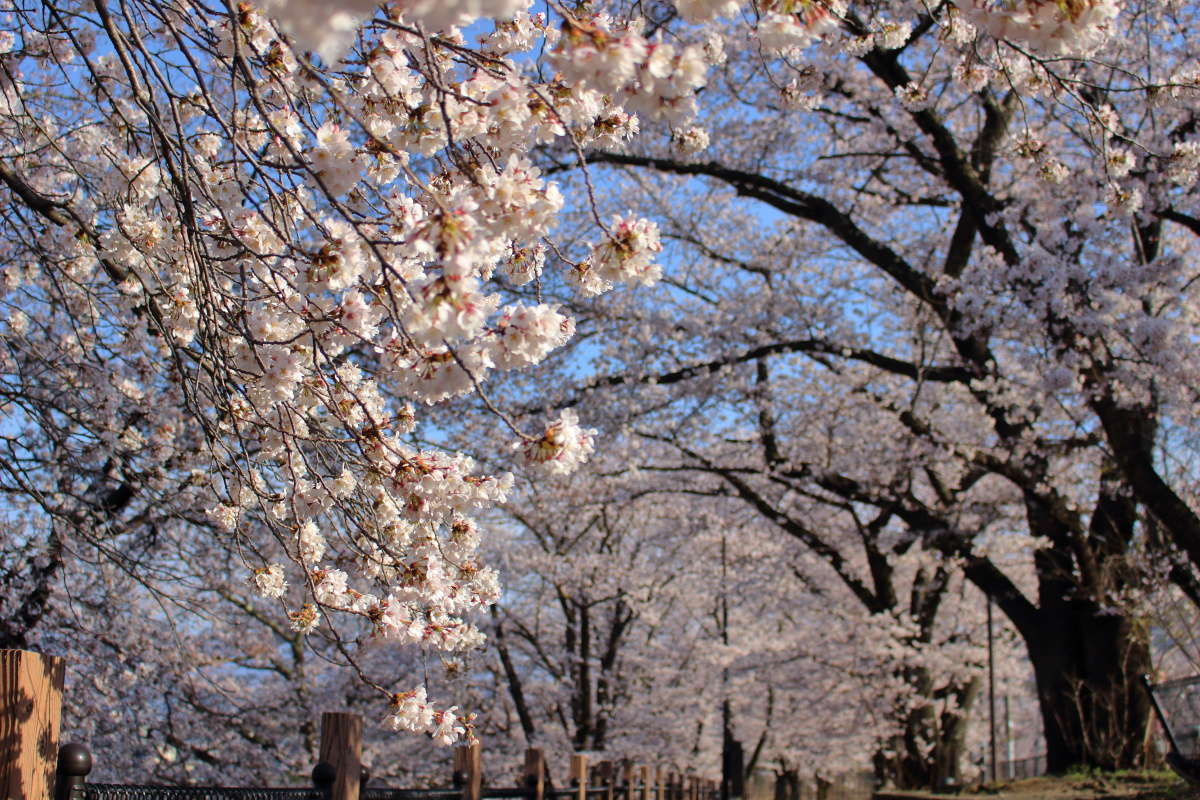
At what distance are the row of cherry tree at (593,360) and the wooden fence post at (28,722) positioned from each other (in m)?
0.78

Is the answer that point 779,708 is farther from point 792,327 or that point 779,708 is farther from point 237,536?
point 237,536

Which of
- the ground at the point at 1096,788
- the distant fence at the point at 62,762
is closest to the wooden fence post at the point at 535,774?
the distant fence at the point at 62,762

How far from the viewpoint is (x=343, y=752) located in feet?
10.3

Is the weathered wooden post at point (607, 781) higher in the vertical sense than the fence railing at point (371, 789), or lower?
lower

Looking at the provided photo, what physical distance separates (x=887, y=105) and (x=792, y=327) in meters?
2.45

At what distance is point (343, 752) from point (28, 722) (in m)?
1.31

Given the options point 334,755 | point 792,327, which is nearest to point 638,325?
point 792,327

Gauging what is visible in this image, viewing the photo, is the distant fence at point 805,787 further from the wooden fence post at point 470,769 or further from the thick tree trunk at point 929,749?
the wooden fence post at point 470,769

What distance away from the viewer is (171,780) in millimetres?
8672

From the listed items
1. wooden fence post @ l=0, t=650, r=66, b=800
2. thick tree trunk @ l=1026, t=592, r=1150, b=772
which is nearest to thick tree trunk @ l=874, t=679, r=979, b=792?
thick tree trunk @ l=1026, t=592, r=1150, b=772

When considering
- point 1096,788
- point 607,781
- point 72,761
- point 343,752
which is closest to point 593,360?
point 607,781

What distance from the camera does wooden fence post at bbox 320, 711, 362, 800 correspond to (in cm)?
312

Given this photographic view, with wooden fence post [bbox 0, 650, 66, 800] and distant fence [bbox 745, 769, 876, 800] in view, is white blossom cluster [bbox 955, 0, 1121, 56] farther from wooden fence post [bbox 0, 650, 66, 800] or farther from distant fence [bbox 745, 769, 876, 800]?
distant fence [bbox 745, 769, 876, 800]

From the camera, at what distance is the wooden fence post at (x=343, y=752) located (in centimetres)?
312
